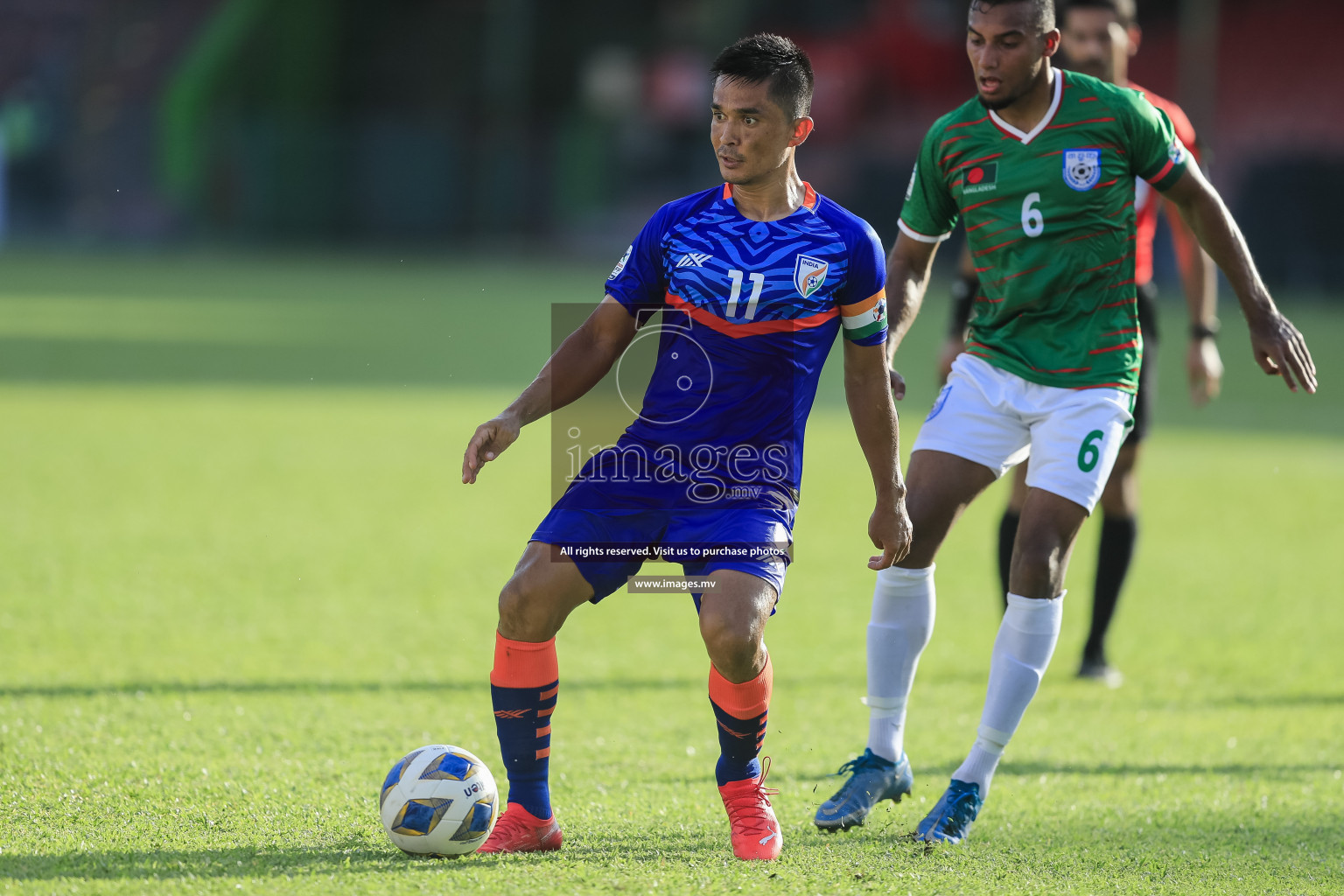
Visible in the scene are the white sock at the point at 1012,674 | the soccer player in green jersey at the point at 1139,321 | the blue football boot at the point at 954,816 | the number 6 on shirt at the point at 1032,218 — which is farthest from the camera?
the soccer player in green jersey at the point at 1139,321

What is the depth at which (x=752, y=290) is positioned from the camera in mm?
3846

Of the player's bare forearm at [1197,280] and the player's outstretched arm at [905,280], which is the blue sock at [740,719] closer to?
the player's outstretched arm at [905,280]

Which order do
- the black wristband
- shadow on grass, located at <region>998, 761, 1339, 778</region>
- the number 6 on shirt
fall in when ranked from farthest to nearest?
the black wristband < shadow on grass, located at <region>998, 761, 1339, 778</region> < the number 6 on shirt

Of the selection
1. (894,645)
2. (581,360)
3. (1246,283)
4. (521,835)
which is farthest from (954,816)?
(1246,283)

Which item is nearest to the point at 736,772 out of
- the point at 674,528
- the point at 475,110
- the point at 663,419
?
the point at 674,528

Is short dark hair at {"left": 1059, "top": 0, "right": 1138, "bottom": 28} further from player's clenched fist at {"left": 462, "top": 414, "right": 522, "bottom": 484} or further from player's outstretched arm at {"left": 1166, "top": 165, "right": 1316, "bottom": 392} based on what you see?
player's clenched fist at {"left": 462, "top": 414, "right": 522, "bottom": 484}

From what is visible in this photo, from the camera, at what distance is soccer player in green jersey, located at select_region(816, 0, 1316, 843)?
421cm

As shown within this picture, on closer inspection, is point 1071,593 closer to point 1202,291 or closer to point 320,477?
point 1202,291

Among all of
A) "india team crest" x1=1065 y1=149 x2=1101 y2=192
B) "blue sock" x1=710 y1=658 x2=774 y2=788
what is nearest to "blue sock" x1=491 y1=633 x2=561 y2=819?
"blue sock" x1=710 y1=658 x2=774 y2=788

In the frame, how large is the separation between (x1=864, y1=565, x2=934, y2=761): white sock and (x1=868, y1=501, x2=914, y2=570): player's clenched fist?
43 cm

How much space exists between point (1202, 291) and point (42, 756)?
4412mm

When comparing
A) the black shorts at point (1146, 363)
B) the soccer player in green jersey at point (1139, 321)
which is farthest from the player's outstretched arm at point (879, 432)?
the black shorts at point (1146, 363)

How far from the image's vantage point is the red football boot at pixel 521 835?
3.78 m

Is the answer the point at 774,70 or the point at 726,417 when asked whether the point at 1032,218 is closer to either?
the point at 774,70
